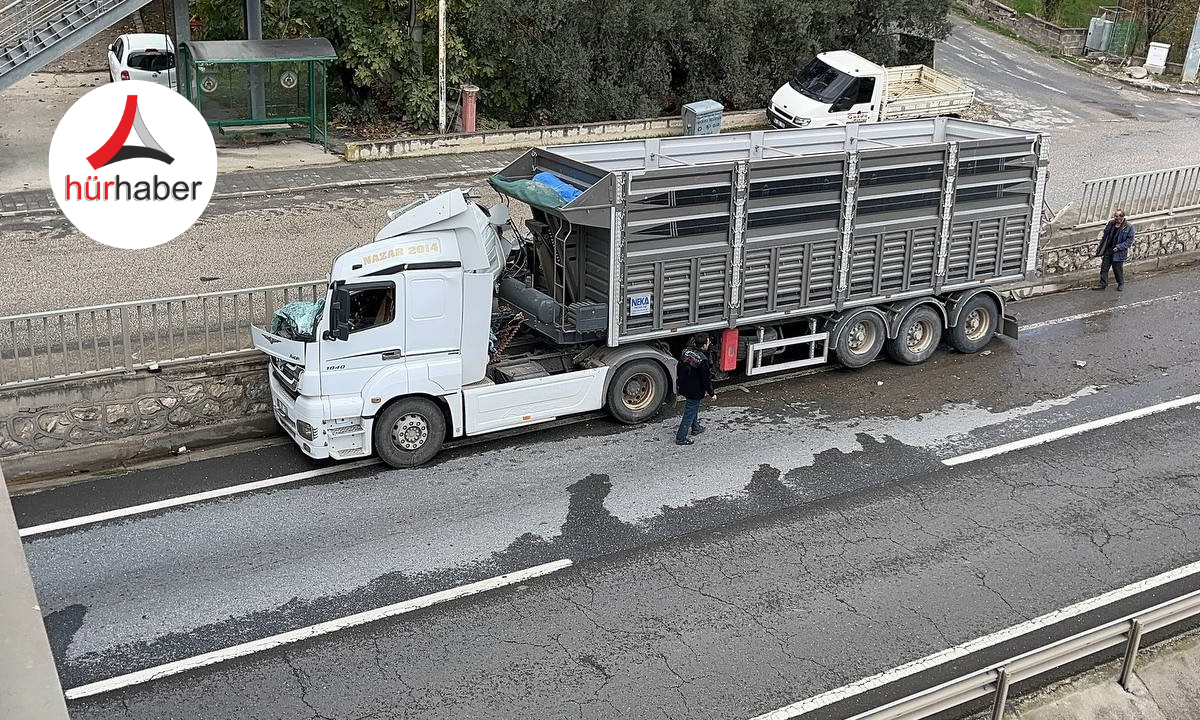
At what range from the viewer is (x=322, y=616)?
33.6ft

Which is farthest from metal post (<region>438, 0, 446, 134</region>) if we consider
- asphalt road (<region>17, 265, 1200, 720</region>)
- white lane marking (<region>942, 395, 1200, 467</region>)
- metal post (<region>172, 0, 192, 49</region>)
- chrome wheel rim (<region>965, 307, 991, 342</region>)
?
white lane marking (<region>942, 395, 1200, 467</region>)

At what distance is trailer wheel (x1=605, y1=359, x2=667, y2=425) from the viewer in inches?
552

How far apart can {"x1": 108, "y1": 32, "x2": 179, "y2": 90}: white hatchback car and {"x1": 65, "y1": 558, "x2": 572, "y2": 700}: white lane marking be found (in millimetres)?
19586

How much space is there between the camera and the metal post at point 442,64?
25.5 m

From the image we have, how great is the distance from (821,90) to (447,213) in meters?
17.4

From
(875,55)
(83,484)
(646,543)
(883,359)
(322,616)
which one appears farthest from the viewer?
(875,55)

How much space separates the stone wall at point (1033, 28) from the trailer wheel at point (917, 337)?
29.1 meters

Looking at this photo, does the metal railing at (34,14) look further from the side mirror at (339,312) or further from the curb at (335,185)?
the side mirror at (339,312)

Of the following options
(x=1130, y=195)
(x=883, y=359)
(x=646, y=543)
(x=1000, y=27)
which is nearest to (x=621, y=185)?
(x=646, y=543)

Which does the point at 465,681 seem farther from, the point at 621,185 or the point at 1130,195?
the point at 1130,195

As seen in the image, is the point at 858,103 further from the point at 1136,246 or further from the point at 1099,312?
the point at 1099,312

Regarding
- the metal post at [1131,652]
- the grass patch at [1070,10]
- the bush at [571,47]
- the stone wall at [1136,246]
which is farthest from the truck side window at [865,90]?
the metal post at [1131,652]

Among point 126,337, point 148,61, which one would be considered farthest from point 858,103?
point 126,337

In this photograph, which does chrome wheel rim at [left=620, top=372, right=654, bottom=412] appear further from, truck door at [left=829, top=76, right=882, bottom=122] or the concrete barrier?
truck door at [left=829, top=76, right=882, bottom=122]
